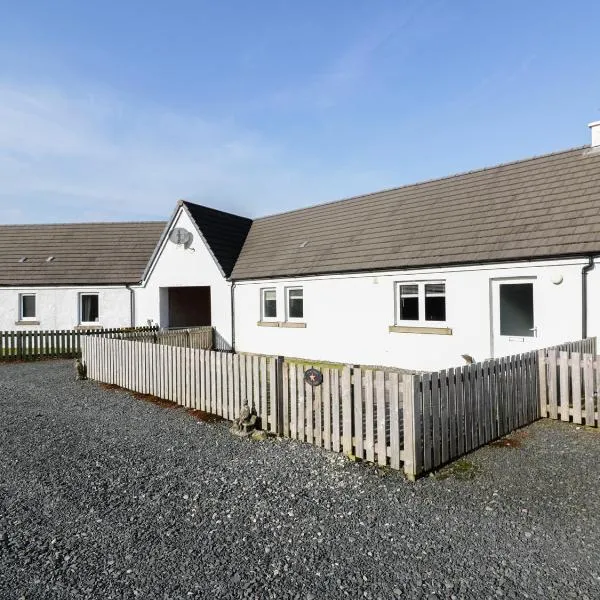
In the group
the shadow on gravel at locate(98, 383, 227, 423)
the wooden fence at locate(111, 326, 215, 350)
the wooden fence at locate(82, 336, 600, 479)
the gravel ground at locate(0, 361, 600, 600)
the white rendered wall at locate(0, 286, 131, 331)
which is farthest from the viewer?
the white rendered wall at locate(0, 286, 131, 331)

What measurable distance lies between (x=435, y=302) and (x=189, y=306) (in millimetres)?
15624

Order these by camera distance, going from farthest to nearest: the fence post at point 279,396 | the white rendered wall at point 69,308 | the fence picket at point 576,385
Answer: the white rendered wall at point 69,308 < the fence picket at point 576,385 < the fence post at point 279,396

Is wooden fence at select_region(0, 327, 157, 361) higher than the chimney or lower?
lower

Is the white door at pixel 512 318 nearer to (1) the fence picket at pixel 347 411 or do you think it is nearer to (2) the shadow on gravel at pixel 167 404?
(1) the fence picket at pixel 347 411

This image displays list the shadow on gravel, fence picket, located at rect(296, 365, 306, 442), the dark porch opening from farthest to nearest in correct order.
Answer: the dark porch opening < the shadow on gravel < fence picket, located at rect(296, 365, 306, 442)

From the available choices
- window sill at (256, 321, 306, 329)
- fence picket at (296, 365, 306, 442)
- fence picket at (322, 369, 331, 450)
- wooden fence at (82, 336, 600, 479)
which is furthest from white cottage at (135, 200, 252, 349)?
fence picket at (322, 369, 331, 450)

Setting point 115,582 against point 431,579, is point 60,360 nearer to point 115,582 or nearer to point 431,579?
point 115,582

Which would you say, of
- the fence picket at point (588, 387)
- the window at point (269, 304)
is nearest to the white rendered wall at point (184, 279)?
the window at point (269, 304)

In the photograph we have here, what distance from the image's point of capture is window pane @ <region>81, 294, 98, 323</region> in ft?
77.8

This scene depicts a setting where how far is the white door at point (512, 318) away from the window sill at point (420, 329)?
1354mm

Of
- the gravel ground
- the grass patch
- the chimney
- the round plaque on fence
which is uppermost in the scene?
the chimney

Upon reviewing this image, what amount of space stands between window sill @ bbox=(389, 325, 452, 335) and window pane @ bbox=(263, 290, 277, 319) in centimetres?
594

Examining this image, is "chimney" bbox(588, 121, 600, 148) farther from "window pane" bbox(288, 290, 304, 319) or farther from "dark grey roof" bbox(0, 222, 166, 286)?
"dark grey roof" bbox(0, 222, 166, 286)

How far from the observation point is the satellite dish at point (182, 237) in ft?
70.7
